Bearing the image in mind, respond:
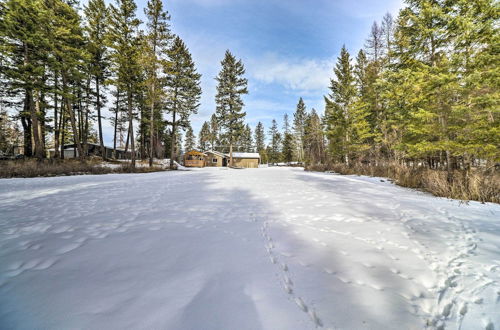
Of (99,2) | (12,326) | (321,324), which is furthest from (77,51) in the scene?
(321,324)

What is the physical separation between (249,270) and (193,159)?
36.8m

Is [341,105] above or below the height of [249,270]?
above

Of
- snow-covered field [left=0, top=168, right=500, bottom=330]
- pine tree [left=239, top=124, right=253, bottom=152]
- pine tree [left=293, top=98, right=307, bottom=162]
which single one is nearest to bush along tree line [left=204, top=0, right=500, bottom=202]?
snow-covered field [left=0, top=168, right=500, bottom=330]

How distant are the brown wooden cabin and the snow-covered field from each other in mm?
33450

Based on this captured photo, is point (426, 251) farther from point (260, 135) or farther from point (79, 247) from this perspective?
point (260, 135)

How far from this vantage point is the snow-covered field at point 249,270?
1.30 m

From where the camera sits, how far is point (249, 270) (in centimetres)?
187

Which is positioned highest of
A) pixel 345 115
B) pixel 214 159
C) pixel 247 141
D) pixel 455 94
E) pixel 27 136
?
pixel 247 141

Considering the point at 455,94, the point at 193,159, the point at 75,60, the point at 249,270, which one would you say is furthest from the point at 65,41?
the point at 455,94

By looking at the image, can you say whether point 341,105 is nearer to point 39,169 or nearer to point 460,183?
point 460,183

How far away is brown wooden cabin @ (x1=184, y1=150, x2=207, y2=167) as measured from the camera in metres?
36.4

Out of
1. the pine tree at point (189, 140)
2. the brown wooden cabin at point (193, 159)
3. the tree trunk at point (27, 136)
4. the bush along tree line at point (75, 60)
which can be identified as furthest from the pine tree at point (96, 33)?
the pine tree at point (189, 140)

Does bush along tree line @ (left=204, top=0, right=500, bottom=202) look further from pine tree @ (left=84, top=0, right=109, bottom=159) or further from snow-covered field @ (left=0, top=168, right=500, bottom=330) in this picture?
pine tree @ (left=84, top=0, right=109, bottom=159)

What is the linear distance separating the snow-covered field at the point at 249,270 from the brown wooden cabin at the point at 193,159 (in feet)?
110
